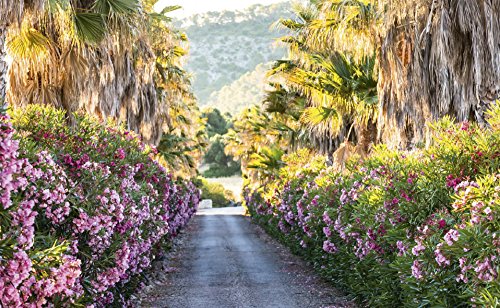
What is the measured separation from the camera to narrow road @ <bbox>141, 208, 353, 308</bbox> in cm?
1199

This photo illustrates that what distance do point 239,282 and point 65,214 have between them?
8199mm

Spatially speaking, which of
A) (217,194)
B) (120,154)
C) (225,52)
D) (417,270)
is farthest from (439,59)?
(225,52)

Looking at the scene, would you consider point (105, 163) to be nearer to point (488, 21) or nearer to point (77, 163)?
point (77, 163)

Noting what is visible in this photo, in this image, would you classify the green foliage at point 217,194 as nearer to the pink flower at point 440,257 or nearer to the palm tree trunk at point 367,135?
the palm tree trunk at point 367,135

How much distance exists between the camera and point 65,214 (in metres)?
6.54

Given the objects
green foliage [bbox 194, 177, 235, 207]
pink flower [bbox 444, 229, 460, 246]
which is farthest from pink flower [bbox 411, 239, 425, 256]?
green foliage [bbox 194, 177, 235, 207]

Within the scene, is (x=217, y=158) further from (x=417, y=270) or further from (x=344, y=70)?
(x=417, y=270)

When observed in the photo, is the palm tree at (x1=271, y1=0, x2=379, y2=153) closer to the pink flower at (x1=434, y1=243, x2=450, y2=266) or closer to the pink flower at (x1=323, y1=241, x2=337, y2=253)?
the pink flower at (x1=323, y1=241, x2=337, y2=253)

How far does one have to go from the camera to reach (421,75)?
44.3 feet

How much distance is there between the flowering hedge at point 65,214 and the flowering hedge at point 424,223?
316 centimetres

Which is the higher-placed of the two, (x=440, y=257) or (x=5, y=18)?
(x=5, y=18)

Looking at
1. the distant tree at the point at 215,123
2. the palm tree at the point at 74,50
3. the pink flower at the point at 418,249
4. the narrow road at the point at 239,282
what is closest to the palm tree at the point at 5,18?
the palm tree at the point at 74,50

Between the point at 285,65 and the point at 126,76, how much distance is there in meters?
7.50

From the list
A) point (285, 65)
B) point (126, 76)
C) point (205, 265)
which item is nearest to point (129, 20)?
point (126, 76)
